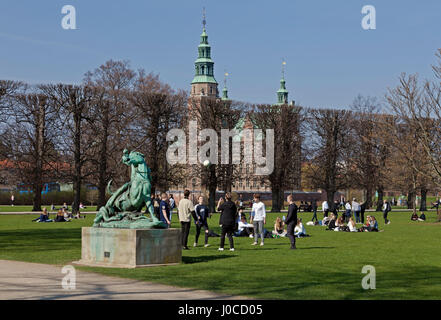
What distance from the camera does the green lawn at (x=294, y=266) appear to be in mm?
12648

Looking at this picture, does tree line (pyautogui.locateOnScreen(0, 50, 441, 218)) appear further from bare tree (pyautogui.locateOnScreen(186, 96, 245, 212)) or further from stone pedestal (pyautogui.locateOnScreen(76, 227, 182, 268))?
stone pedestal (pyautogui.locateOnScreen(76, 227, 182, 268))

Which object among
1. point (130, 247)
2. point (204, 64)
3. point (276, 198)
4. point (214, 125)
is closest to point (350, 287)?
point (130, 247)

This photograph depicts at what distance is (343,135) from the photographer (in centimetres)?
6944

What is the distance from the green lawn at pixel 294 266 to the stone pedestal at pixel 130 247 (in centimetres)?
47

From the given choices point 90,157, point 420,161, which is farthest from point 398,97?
point 90,157

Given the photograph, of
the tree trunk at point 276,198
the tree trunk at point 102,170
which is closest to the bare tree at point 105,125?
the tree trunk at point 102,170

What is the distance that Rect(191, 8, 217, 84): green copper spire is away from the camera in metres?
143

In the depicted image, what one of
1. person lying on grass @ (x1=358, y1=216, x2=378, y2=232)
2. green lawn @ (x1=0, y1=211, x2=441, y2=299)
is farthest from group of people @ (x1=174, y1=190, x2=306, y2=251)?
person lying on grass @ (x1=358, y1=216, x2=378, y2=232)

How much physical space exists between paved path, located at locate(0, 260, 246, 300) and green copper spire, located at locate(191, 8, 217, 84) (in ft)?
421

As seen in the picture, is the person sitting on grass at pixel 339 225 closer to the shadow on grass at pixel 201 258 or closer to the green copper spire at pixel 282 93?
the shadow on grass at pixel 201 258

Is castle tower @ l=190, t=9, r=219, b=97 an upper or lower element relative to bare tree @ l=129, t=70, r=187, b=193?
upper

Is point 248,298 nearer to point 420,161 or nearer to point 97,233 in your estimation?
point 97,233

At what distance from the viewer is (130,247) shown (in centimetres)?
1591

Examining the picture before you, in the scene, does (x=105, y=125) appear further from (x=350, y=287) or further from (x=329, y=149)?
(x=350, y=287)
